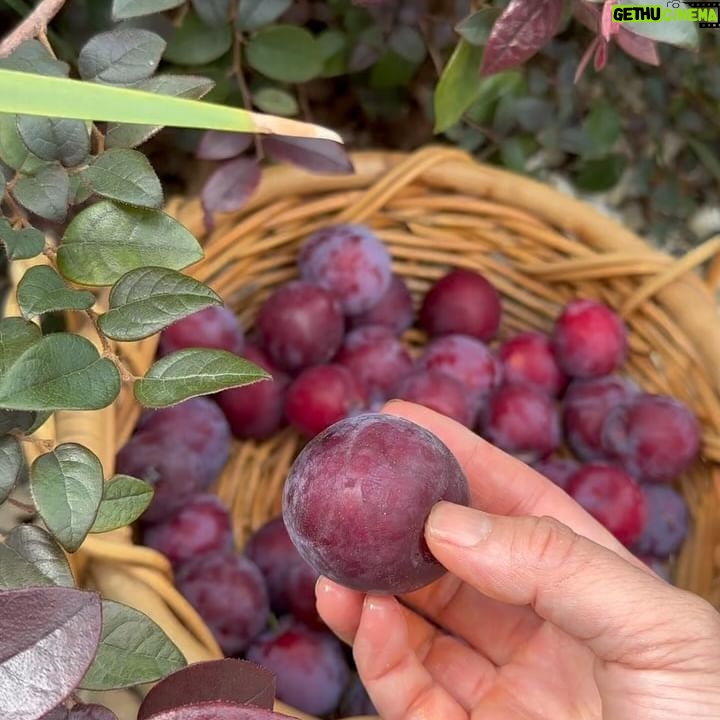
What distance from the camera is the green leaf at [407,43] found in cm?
108

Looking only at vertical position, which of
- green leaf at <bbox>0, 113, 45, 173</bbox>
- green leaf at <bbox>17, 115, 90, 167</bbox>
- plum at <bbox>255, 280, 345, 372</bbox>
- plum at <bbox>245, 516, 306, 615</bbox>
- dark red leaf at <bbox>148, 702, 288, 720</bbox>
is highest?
green leaf at <bbox>17, 115, 90, 167</bbox>

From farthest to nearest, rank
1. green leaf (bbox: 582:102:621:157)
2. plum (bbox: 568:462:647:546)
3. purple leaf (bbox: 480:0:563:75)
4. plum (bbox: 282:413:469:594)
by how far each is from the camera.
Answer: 1. green leaf (bbox: 582:102:621:157)
2. plum (bbox: 568:462:647:546)
3. purple leaf (bbox: 480:0:563:75)
4. plum (bbox: 282:413:469:594)

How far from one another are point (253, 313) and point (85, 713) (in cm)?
74

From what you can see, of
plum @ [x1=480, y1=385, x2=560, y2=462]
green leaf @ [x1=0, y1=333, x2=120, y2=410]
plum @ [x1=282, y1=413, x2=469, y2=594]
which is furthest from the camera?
plum @ [x1=480, y1=385, x2=560, y2=462]

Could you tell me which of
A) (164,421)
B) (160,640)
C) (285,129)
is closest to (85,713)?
(160,640)

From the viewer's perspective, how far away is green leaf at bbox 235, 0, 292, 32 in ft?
3.01

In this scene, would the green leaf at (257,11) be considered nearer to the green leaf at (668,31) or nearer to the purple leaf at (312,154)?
the purple leaf at (312,154)

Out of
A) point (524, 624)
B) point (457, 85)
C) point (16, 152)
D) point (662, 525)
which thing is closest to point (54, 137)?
point (16, 152)

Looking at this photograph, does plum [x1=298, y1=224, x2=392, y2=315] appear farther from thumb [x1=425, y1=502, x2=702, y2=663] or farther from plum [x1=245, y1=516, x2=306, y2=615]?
thumb [x1=425, y1=502, x2=702, y2=663]

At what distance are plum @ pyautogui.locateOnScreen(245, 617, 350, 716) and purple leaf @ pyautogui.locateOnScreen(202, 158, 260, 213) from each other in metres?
0.47

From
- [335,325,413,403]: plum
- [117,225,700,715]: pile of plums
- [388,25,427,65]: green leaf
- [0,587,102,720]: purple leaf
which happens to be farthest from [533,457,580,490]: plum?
[0,587,102,720]: purple leaf


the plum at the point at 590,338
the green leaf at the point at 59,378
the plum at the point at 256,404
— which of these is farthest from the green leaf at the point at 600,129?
the green leaf at the point at 59,378

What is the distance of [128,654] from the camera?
1.75 feet

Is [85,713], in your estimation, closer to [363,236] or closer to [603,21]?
[603,21]
